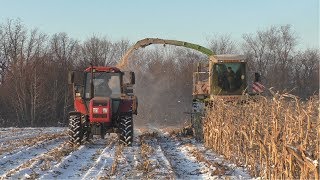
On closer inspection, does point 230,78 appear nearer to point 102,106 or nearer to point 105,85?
point 105,85

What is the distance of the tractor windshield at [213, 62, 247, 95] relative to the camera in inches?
735

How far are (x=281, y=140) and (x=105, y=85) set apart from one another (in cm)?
832

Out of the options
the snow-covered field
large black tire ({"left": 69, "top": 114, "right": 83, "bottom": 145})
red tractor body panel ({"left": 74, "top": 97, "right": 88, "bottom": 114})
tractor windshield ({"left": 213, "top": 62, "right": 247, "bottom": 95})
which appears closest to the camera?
the snow-covered field

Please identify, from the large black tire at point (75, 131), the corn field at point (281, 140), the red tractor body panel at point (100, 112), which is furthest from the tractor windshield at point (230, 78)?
the corn field at point (281, 140)

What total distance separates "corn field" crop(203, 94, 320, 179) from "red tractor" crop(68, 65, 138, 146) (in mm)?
4074

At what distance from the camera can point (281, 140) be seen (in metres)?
7.21

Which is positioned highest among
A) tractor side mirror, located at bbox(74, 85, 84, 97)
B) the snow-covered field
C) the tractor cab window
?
the tractor cab window

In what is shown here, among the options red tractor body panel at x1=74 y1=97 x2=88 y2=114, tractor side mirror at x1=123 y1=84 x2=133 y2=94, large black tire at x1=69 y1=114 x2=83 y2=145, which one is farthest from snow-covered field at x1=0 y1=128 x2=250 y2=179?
tractor side mirror at x1=123 y1=84 x2=133 y2=94

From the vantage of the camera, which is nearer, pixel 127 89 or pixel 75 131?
pixel 75 131

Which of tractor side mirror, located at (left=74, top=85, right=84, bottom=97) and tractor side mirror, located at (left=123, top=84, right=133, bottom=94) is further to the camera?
tractor side mirror, located at (left=123, top=84, right=133, bottom=94)

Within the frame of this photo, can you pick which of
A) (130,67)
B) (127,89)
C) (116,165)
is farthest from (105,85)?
(130,67)

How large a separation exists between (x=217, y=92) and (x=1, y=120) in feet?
70.1

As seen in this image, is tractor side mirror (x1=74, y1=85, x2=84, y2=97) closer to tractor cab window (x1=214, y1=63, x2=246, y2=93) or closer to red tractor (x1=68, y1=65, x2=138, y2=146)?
red tractor (x1=68, y1=65, x2=138, y2=146)

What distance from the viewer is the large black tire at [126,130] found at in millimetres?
13852
